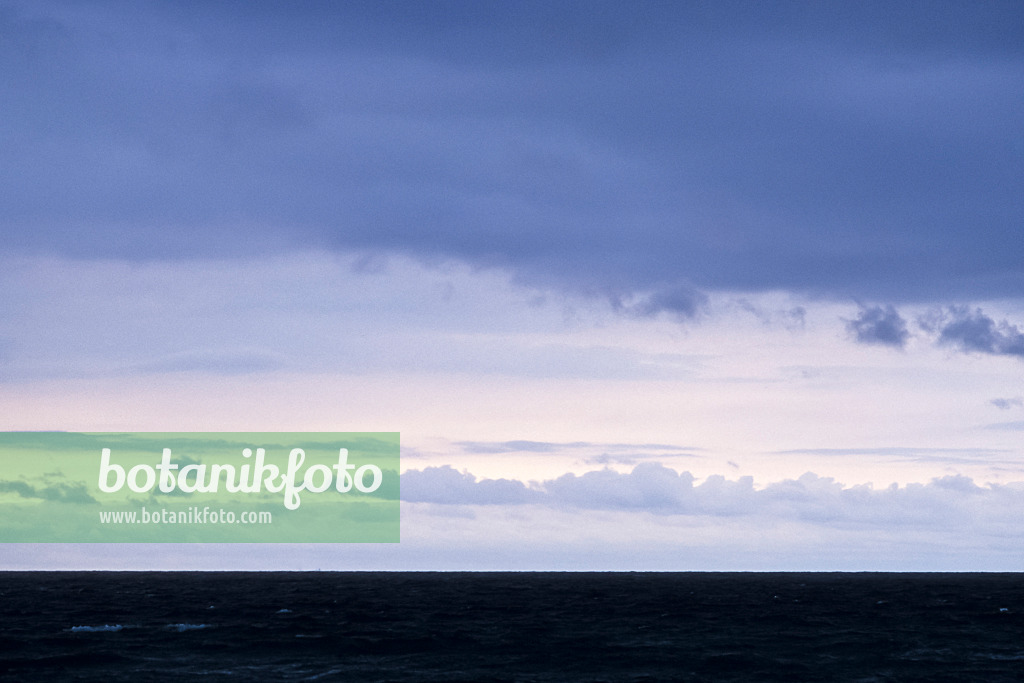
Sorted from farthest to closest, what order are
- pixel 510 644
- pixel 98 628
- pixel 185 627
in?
pixel 185 627
pixel 98 628
pixel 510 644

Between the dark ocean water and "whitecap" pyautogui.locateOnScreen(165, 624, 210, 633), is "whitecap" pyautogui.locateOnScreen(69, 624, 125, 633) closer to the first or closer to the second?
the dark ocean water

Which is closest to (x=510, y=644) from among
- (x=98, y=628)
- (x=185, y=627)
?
(x=185, y=627)

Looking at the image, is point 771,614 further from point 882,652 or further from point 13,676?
point 13,676

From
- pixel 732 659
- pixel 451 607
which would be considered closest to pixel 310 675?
pixel 732 659

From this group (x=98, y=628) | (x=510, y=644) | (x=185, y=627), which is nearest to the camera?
(x=510, y=644)

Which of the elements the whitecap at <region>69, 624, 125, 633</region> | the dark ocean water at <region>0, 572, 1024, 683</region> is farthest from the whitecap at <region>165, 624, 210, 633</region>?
the whitecap at <region>69, 624, 125, 633</region>

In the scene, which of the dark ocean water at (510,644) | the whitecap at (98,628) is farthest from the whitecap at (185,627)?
the whitecap at (98,628)

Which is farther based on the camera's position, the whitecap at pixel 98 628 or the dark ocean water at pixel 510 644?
the whitecap at pixel 98 628

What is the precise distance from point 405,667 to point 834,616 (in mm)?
55268

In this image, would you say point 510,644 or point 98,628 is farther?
point 98,628

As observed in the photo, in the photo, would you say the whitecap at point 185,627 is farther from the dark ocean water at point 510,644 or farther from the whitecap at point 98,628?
the whitecap at point 98,628

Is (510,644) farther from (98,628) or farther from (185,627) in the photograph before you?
(98,628)

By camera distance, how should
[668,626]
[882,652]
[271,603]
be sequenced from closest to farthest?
[882,652]
[668,626]
[271,603]

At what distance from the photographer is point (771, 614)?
326 ft
